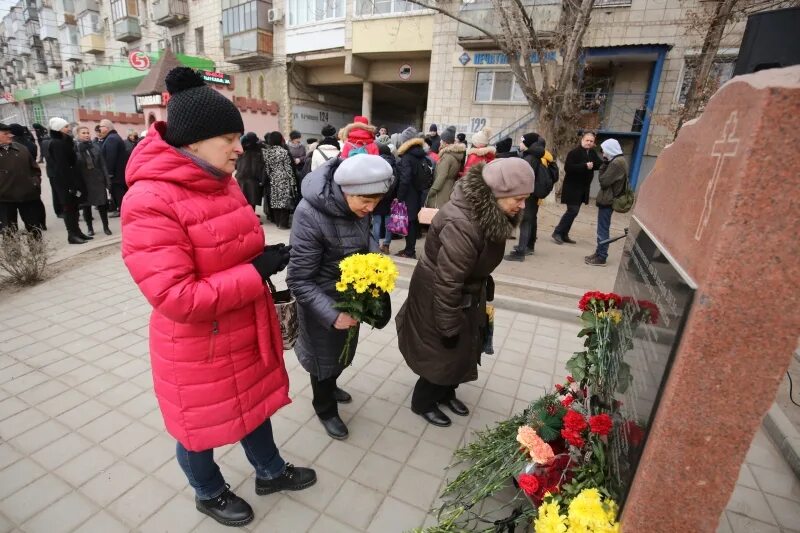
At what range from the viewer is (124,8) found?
26688mm

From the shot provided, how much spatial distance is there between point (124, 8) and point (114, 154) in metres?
27.8

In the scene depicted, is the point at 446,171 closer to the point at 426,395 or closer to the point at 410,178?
the point at 410,178

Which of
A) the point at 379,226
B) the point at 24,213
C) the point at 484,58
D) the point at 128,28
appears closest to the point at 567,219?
the point at 379,226

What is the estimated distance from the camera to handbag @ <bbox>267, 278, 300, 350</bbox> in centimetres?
197

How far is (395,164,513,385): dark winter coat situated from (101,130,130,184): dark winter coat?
7.14 m

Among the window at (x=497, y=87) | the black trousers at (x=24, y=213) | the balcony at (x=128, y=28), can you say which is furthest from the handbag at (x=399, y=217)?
the balcony at (x=128, y=28)

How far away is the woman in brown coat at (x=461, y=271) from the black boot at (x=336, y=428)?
63 centimetres

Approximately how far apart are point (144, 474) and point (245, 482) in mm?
566

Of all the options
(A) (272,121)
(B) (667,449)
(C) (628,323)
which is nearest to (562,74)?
(C) (628,323)

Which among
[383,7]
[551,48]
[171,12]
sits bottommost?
[551,48]

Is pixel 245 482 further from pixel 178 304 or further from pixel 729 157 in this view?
pixel 729 157

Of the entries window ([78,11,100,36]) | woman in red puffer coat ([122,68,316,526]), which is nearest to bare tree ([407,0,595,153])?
woman in red puffer coat ([122,68,316,526])

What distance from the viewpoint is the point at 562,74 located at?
31.5 feet

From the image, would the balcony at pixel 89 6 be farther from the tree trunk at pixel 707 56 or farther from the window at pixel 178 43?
the tree trunk at pixel 707 56
